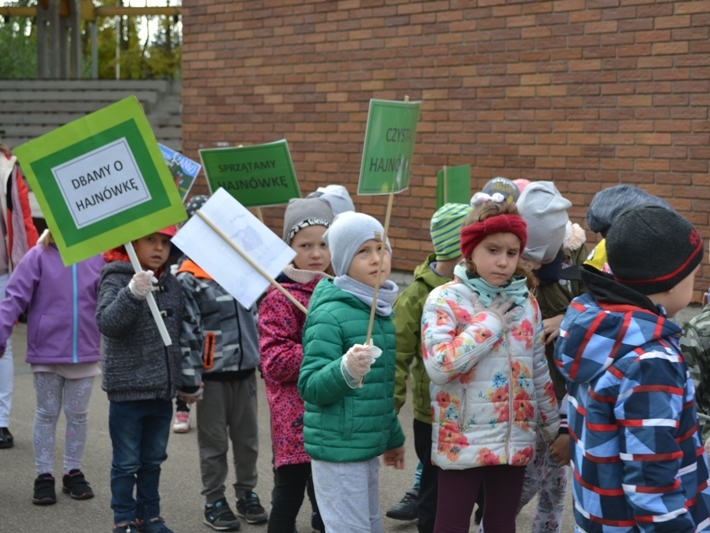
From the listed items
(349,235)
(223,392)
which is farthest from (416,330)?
(223,392)

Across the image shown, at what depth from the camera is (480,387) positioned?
3.89 metres

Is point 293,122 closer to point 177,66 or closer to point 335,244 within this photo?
point 335,244

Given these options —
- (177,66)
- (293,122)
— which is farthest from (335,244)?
(177,66)

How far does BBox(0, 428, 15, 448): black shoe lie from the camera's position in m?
6.83

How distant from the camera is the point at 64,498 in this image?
581cm

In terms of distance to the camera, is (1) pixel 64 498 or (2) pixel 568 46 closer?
(1) pixel 64 498

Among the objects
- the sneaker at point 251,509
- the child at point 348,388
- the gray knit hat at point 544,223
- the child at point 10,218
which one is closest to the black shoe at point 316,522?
the sneaker at point 251,509

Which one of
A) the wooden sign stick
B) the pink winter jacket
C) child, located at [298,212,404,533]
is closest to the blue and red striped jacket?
child, located at [298,212,404,533]

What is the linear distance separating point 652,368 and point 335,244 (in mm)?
1537

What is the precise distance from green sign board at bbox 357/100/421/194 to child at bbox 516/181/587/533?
0.62 metres

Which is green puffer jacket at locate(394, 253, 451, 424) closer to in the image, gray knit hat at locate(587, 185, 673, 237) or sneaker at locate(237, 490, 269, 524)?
gray knit hat at locate(587, 185, 673, 237)

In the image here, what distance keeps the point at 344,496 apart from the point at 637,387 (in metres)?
1.44

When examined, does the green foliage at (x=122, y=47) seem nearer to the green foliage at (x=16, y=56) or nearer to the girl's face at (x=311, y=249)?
the green foliage at (x=16, y=56)

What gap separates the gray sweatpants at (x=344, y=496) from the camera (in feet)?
12.8
